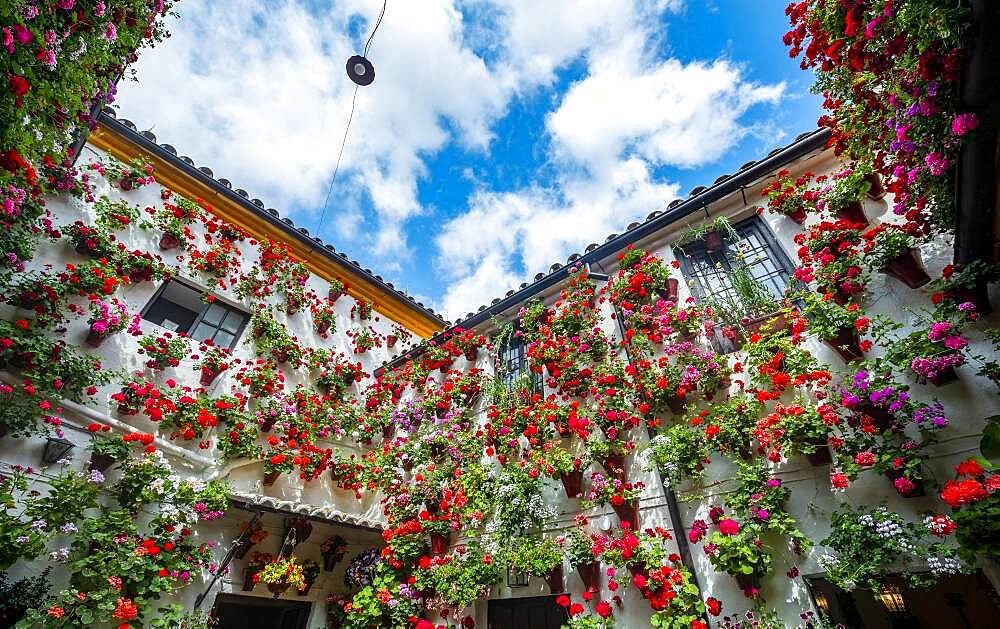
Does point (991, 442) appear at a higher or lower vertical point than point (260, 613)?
higher

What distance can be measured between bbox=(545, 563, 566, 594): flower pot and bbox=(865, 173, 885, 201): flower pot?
20.0 ft

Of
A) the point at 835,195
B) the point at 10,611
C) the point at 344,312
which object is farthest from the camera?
the point at 344,312

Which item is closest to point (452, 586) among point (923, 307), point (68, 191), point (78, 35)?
point (923, 307)

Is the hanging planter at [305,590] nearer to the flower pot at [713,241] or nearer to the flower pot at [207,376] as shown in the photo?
the flower pot at [207,376]

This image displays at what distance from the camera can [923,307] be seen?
4.11 m

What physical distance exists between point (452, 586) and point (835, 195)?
735cm

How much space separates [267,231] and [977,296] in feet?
38.5

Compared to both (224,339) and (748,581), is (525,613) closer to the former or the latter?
(748,581)

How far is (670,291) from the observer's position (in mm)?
6098

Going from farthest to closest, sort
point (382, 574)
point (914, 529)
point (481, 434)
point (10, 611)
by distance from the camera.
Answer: point (481, 434), point (382, 574), point (10, 611), point (914, 529)

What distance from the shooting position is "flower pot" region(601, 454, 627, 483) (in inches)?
215

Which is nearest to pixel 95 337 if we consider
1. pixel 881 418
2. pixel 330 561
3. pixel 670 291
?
pixel 330 561

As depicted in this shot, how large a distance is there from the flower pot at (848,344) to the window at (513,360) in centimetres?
455

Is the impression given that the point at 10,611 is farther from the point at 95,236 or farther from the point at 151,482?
the point at 95,236
